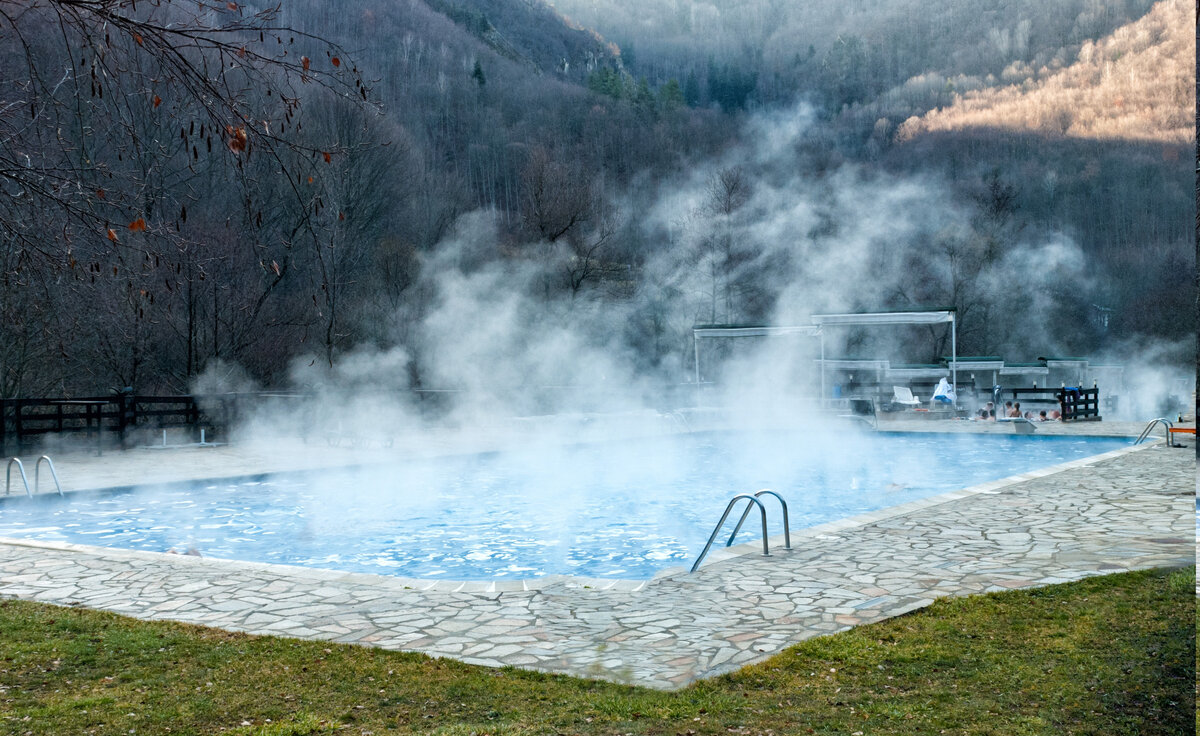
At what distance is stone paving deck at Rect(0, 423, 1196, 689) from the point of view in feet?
13.3

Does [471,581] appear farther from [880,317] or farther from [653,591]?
[880,317]

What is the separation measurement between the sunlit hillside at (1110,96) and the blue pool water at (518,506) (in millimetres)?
6138

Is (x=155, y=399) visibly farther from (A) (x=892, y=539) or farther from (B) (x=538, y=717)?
(B) (x=538, y=717)

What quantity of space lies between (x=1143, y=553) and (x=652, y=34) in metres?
56.4

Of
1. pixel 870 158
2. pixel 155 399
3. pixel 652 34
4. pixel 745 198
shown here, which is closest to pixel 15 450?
pixel 155 399

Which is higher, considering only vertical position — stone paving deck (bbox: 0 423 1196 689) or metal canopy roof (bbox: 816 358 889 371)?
metal canopy roof (bbox: 816 358 889 371)

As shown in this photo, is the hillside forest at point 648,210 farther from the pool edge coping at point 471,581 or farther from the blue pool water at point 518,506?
the pool edge coping at point 471,581

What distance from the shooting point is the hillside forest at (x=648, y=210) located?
17.7 meters

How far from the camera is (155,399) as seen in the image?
47.5 ft

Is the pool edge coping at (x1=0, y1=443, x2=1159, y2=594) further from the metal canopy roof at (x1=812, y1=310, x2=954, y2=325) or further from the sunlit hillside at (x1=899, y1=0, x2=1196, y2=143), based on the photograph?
the metal canopy roof at (x1=812, y1=310, x2=954, y2=325)

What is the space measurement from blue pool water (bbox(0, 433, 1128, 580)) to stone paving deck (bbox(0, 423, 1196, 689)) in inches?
71.7

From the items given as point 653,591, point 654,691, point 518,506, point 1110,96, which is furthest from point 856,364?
point 654,691

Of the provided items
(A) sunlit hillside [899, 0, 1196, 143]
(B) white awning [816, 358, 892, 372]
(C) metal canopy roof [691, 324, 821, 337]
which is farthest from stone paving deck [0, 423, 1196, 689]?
(B) white awning [816, 358, 892, 372]

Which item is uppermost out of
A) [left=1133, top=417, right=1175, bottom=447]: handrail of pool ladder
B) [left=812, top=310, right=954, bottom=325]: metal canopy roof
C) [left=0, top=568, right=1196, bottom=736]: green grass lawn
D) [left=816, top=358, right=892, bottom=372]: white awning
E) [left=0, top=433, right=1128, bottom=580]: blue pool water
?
[left=812, top=310, right=954, bottom=325]: metal canopy roof
